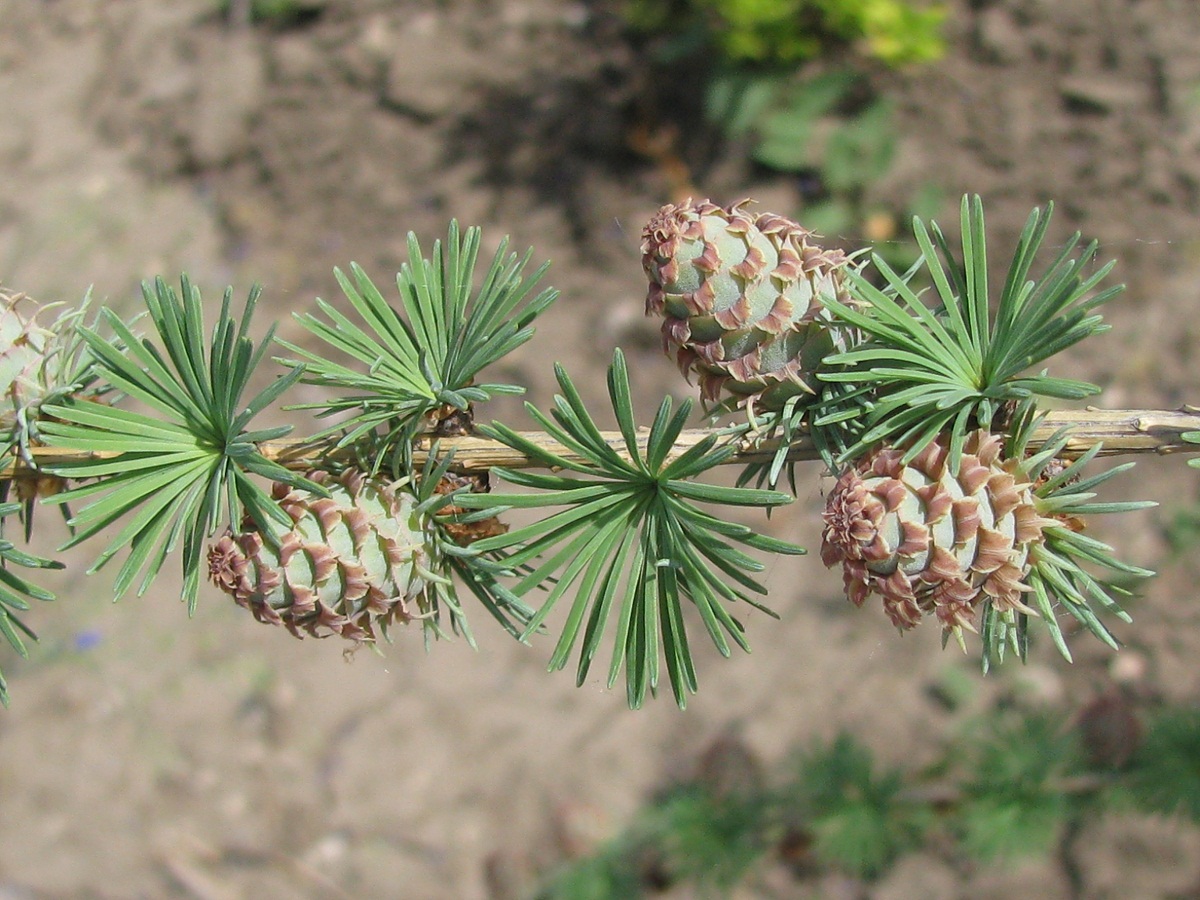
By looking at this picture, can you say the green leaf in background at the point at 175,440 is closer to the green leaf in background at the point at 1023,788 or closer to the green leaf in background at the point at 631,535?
the green leaf in background at the point at 631,535

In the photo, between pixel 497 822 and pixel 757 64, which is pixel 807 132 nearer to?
pixel 757 64

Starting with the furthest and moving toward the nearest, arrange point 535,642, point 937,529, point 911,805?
Result: 1. point 535,642
2. point 911,805
3. point 937,529

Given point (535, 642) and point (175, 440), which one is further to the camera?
point (535, 642)

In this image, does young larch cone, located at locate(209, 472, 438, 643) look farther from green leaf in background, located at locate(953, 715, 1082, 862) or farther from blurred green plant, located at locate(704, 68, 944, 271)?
blurred green plant, located at locate(704, 68, 944, 271)

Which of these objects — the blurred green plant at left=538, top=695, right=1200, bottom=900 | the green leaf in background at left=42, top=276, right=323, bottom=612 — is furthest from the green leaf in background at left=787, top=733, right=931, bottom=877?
the green leaf in background at left=42, top=276, right=323, bottom=612

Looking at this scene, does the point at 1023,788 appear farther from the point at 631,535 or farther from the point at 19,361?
the point at 19,361

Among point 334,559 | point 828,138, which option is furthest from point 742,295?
point 828,138
